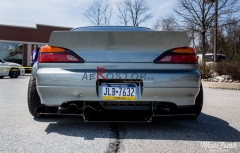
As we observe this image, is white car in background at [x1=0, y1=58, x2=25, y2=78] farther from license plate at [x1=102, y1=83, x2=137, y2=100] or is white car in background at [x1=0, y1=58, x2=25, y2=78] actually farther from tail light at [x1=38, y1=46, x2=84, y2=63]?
license plate at [x1=102, y1=83, x2=137, y2=100]

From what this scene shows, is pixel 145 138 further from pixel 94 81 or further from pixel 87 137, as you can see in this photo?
pixel 94 81

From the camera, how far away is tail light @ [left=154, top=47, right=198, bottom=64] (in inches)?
118

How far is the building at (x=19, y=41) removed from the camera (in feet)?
91.2

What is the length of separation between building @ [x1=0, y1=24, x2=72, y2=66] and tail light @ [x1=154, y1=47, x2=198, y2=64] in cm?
2729

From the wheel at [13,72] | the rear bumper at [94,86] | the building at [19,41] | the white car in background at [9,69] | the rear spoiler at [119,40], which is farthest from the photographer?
the building at [19,41]

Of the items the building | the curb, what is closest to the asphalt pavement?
the curb

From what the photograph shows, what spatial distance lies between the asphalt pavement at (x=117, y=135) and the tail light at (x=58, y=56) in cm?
81

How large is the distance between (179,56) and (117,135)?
1.10 metres

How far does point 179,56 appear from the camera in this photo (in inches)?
118

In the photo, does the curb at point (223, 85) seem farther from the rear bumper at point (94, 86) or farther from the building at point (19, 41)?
the building at point (19, 41)

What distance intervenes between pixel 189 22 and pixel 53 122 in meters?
15.1

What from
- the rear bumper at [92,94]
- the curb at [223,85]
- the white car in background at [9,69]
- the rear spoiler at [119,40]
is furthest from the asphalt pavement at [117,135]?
the white car in background at [9,69]

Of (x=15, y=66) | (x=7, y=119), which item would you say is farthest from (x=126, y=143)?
(x=15, y=66)

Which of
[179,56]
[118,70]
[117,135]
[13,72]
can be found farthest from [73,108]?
[13,72]
